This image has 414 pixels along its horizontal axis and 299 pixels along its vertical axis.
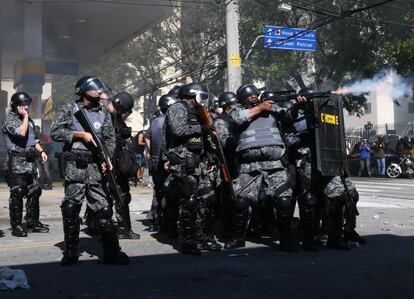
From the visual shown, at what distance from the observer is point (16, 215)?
23.7 feet

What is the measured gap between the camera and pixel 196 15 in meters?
30.5

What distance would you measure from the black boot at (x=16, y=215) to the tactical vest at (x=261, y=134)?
2.86 metres

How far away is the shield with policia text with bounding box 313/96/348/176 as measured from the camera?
6016mm

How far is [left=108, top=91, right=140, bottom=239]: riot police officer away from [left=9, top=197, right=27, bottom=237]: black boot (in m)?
1.15

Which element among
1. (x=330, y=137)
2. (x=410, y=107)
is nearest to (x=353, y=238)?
(x=330, y=137)

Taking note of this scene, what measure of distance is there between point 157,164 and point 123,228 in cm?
90

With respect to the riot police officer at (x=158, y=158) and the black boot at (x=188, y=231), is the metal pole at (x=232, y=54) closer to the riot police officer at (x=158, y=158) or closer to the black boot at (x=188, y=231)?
the riot police officer at (x=158, y=158)

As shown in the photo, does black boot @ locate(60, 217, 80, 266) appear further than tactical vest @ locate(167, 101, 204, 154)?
No

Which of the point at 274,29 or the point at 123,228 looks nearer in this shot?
the point at 123,228

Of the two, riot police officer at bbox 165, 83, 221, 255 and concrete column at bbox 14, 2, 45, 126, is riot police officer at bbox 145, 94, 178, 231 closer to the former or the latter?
riot police officer at bbox 165, 83, 221, 255

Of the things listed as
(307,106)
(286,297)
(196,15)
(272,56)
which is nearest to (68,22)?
(196,15)

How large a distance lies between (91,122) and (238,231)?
6.30 ft

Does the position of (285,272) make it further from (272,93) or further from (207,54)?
(207,54)

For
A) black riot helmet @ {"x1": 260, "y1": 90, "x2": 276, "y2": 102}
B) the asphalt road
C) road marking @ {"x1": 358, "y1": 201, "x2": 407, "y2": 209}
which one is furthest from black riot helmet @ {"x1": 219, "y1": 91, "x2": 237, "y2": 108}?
road marking @ {"x1": 358, "y1": 201, "x2": 407, "y2": 209}
